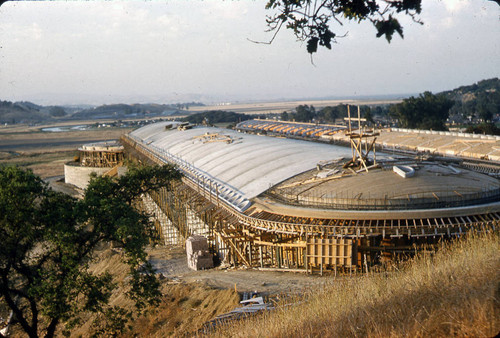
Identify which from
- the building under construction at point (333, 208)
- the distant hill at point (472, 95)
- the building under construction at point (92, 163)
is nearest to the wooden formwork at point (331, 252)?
the building under construction at point (333, 208)

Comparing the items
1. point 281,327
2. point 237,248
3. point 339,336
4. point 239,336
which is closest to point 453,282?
point 339,336

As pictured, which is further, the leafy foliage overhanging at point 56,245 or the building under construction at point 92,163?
the building under construction at point 92,163

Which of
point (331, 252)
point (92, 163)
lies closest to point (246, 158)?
point (331, 252)

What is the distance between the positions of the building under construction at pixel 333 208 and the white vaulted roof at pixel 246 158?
146mm

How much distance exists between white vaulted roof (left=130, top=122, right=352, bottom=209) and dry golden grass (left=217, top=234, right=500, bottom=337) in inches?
594

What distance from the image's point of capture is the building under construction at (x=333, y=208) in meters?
21.1

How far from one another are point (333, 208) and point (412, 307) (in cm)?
1354

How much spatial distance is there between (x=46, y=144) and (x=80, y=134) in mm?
29380

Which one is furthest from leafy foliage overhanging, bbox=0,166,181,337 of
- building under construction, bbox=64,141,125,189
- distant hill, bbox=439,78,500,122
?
distant hill, bbox=439,78,500,122

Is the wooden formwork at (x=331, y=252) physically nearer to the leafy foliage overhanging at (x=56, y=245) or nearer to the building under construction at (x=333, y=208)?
the building under construction at (x=333, y=208)

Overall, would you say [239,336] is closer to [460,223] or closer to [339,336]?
[339,336]

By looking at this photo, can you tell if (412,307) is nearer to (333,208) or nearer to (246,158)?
(333,208)

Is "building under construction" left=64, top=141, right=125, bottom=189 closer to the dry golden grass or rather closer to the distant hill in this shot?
the dry golden grass

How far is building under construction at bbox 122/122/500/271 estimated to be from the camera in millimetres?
21125
